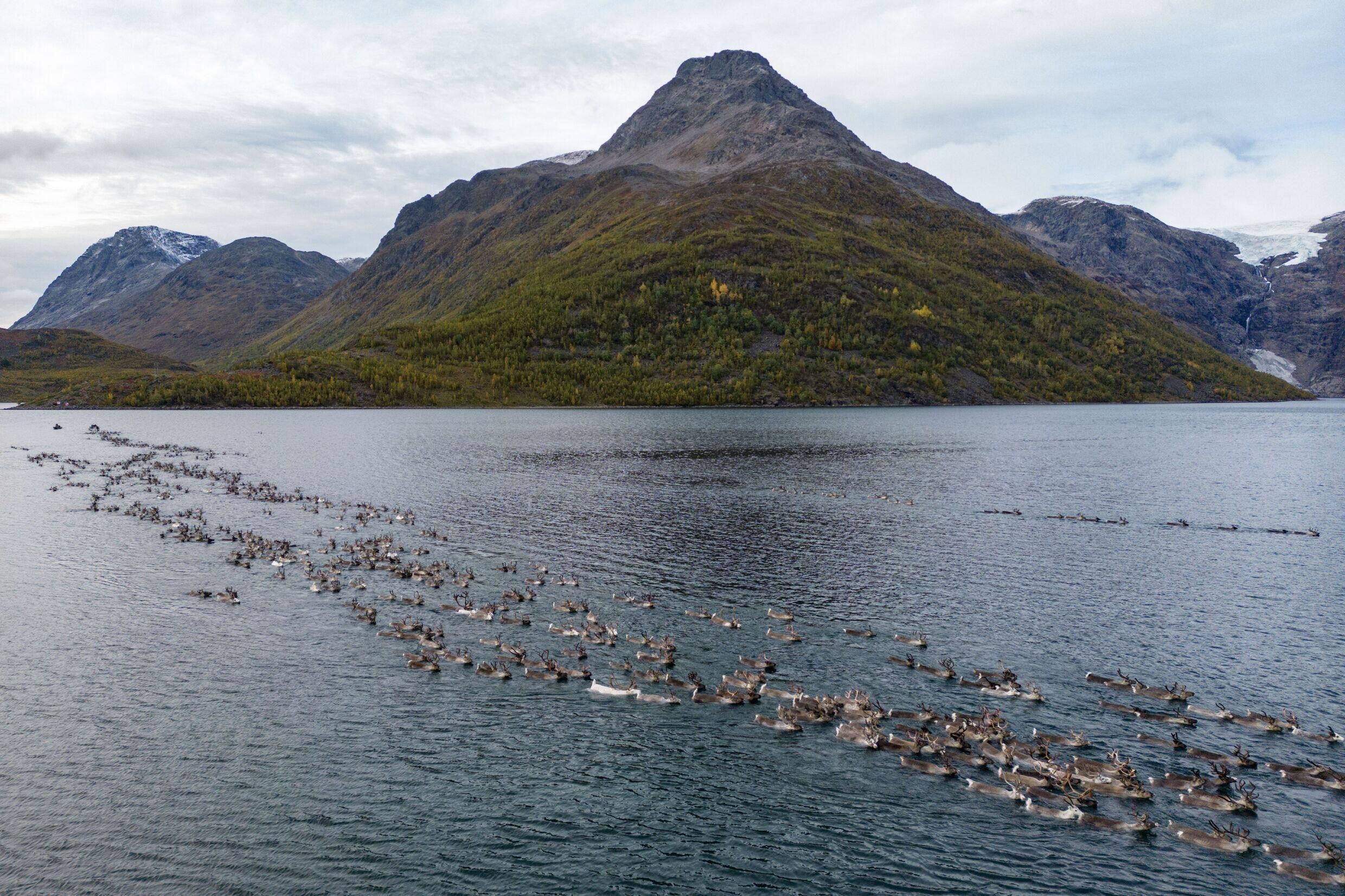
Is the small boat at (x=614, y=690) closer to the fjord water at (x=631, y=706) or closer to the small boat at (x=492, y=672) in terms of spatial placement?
the fjord water at (x=631, y=706)

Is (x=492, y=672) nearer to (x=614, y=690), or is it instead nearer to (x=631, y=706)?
(x=614, y=690)

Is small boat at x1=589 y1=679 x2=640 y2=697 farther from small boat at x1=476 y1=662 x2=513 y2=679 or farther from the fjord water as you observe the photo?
small boat at x1=476 y1=662 x2=513 y2=679

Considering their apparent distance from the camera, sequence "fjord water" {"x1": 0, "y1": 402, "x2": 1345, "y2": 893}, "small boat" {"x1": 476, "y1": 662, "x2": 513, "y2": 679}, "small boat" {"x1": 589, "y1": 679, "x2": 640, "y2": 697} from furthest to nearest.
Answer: "small boat" {"x1": 476, "y1": 662, "x2": 513, "y2": 679} < "small boat" {"x1": 589, "y1": 679, "x2": 640, "y2": 697} < "fjord water" {"x1": 0, "y1": 402, "x2": 1345, "y2": 893}

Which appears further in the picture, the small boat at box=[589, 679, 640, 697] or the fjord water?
the small boat at box=[589, 679, 640, 697]

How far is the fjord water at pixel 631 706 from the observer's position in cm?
2661

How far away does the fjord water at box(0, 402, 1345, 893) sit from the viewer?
26609 mm

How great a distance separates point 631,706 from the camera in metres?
38.7

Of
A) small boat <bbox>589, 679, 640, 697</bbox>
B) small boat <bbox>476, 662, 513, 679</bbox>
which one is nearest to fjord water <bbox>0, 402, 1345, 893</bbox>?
small boat <bbox>476, 662, 513, 679</bbox>

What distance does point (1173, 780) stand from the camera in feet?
102

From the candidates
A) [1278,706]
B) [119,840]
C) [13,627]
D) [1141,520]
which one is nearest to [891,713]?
[1278,706]

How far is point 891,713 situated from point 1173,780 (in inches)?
439

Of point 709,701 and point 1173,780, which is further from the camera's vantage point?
point 709,701

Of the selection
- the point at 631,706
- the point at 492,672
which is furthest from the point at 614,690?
the point at 492,672

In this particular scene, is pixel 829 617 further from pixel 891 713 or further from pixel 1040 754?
pixel 1040 754
